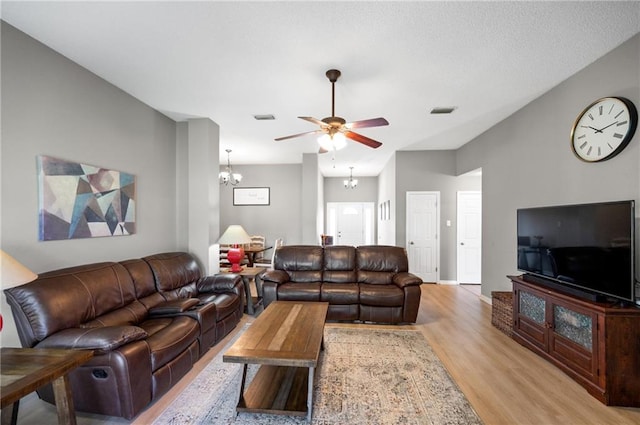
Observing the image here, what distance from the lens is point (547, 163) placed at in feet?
10.3

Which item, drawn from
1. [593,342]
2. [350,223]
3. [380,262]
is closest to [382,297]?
[380,262]

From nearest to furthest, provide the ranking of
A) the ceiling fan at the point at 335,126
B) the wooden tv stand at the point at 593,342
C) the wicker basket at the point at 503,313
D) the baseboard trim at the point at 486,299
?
the wooden tv stand at the point at 593,342, the ceiling fan at the point at 335,126, the wicker basket at the point at 503,313, the baseboard trim at the point at 486,299

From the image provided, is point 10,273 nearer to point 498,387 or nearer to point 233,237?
A: point 233,237

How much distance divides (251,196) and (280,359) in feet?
19.7

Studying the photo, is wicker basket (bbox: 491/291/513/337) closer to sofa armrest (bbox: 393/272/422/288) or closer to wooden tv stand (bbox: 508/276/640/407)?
wooden tv stand (bbox: 508/276/640/407)

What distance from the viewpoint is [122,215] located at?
10.2 feet

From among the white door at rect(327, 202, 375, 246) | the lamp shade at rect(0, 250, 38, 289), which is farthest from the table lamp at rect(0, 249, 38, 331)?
the white door at rect(327, 202, 375, 246)

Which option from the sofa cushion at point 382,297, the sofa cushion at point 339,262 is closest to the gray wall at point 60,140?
the sofa cushion at point 339,262

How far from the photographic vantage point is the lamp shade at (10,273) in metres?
1.40

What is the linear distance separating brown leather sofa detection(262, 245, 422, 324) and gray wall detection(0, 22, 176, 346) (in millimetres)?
1894

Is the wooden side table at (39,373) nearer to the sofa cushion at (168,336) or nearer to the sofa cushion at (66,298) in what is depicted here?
the sofa cushion at (66,298)

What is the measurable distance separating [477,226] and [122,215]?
20.9 ft

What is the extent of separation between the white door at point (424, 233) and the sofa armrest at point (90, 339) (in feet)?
17.4

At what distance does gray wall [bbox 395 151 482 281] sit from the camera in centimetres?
584
